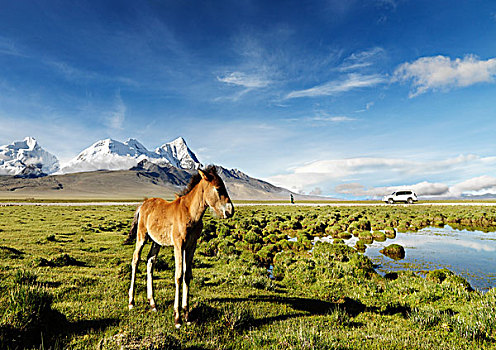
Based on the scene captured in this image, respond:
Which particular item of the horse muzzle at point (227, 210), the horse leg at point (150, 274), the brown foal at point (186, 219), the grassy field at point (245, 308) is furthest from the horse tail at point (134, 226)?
the horse muzzle at point (227, 210)

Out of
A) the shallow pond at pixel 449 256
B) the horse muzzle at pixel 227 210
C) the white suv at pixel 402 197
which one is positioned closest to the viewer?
the horse muzzle at pixel 227 210

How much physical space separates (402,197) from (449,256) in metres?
55.7

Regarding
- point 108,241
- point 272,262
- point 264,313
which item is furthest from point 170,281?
point 108,241

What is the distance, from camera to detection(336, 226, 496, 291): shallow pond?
47.3ft

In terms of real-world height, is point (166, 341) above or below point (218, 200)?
below

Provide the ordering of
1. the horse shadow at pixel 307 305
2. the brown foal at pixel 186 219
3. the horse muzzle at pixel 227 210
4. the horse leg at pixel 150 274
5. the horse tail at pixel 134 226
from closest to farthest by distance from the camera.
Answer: the horse muzzle at pixel 227 210
the brown foal at pixel 186 219
the horse leg at pixel 150 274
the horse shadow at pixel 307 305
the horse tail at pixel 134 226

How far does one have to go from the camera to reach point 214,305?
7.44m

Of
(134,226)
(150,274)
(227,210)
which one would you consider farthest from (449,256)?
(134,226)

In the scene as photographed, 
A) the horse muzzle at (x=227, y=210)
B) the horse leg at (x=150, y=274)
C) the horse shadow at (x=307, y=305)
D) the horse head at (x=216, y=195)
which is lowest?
the horse shadow at (x=307, y=305)

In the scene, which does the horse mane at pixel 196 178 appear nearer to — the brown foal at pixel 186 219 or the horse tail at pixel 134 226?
the brown foal at pixel 186 219

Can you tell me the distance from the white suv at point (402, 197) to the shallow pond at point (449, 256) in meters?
43.6

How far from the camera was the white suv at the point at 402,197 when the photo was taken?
65.6 metres

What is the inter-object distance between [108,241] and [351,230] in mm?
25590

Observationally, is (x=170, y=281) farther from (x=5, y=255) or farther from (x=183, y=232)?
(x=5, y=255)
